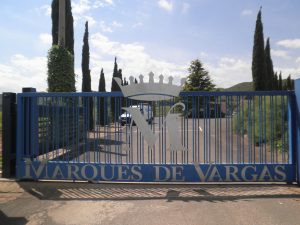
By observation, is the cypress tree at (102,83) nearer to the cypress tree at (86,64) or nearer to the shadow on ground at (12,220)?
the cypress tree at (86,64)

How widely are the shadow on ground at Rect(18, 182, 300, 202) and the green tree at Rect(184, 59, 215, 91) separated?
35427mm

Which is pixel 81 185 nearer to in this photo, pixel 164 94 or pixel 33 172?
pixel 33 172

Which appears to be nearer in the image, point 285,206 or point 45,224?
point 45,224

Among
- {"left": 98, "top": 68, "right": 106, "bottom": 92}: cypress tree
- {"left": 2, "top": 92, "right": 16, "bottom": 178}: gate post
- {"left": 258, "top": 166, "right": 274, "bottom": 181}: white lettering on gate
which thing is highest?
{"left": 98, "top": 68, "right": 106, "bottom": 92}: cypress tree

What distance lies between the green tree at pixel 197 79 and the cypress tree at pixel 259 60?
1040cm

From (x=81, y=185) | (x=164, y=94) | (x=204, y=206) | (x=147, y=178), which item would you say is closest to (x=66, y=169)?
(x=81, y=185)

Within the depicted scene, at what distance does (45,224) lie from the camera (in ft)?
17.6

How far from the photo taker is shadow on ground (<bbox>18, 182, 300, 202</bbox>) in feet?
22.2

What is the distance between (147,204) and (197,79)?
3916cm

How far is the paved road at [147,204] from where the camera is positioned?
5551 millimetres

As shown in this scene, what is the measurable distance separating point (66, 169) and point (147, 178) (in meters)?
1.67

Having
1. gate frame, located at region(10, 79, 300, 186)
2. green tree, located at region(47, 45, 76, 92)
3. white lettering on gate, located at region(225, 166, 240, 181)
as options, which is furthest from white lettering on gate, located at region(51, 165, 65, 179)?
green tree, located at region(47, 45, 76, 92)

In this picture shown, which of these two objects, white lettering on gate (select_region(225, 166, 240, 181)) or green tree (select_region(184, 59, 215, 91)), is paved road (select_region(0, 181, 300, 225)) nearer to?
white lettering on gate (select_region(225, 166, 240, 181))

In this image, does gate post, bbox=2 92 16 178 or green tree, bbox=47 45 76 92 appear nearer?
gate post, bbox=2 92 16 178
